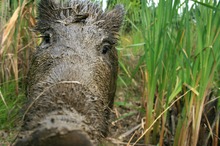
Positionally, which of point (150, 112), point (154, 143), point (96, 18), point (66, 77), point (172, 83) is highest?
point (96, 18)

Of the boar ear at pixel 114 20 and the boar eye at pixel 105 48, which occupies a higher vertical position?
the boar ear at pixel 114 20

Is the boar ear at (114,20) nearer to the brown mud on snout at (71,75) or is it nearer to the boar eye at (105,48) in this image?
the brown mud on snout at (71,75)

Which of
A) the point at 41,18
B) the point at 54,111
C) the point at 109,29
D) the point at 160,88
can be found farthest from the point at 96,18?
the point at 54,111

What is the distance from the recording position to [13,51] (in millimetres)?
5340

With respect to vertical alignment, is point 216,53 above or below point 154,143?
above

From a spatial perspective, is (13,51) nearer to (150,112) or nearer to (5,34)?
(5,34)

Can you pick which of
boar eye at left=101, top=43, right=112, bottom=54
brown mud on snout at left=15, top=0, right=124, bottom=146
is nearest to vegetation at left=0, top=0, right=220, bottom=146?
boar eye at left=101, top=43, right=112, bottom=54

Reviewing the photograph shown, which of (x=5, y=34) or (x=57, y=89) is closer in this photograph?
(x=57, y=89)

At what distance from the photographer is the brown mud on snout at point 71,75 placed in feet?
6.90

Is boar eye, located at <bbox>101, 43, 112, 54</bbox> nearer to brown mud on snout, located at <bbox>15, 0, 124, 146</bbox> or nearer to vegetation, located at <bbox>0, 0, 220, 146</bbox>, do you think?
brown mud on snout, located at <bbox>15, 0, 124, 146</bbox>

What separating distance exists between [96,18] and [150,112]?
97 centimetres

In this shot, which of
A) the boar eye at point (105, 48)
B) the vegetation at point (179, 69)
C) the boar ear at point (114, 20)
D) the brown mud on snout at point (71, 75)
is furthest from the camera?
the boar ear at point (114, 20)

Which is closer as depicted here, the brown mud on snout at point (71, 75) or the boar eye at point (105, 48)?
the brown mud on snout at point (71, 75)

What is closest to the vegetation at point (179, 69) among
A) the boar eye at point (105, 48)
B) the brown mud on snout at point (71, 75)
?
the boar eye at point (105, 48)
